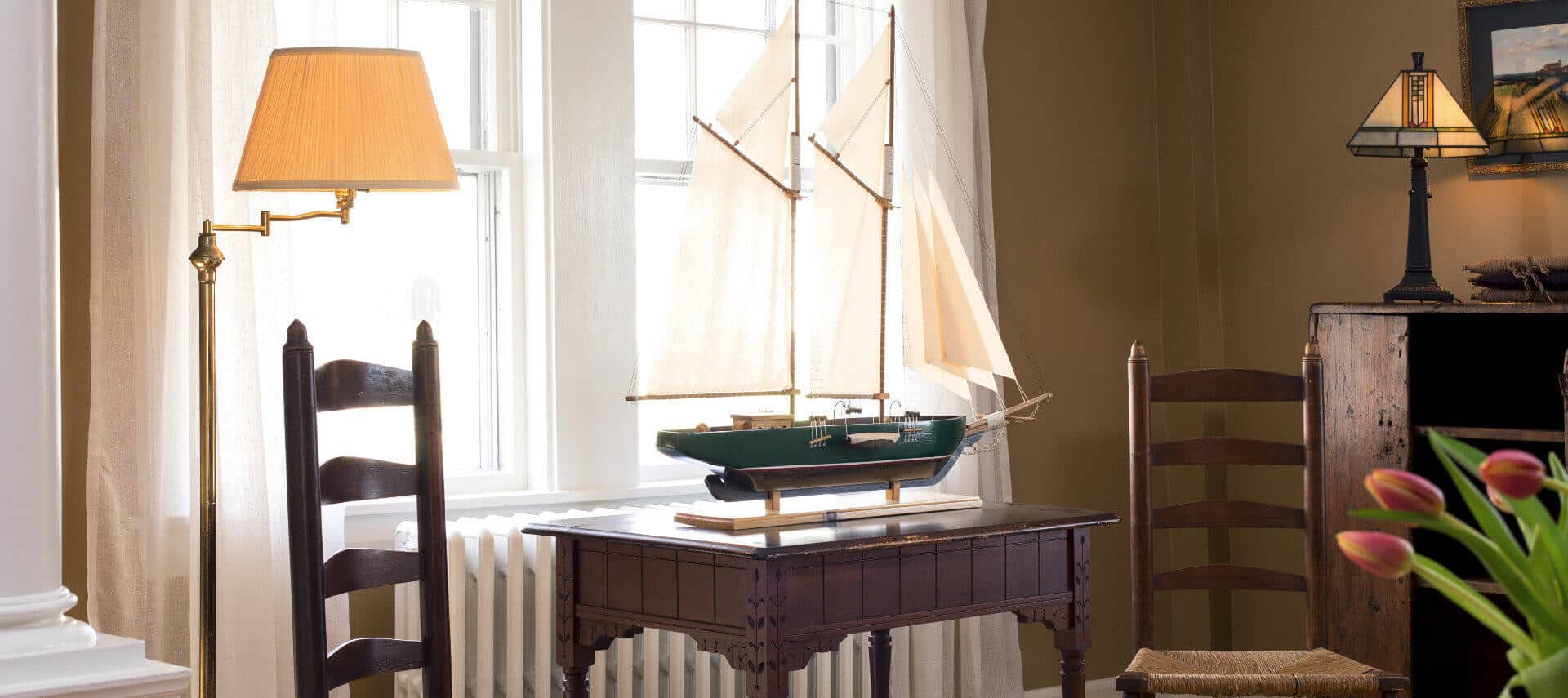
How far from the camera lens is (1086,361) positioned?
13.7 feet

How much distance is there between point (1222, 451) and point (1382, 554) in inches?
87.8

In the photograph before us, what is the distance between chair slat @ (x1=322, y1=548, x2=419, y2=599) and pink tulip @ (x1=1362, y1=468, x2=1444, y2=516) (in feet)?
4.86

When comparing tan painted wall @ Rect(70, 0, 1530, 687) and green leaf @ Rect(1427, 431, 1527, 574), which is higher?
tan painted wall @ Rect(70, 0, 1530, 687)

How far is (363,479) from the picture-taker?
2.09 metres

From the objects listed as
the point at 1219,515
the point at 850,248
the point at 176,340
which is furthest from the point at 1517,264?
the point at 176,340

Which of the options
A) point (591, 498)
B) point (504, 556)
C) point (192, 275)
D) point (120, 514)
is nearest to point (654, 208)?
point (591, 498)

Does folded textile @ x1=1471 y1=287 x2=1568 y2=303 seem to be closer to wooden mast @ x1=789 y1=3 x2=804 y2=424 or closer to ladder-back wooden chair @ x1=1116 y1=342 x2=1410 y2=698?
ladder-back wooden chair @ x1=1116 y1=342 x2=1410 y2=698

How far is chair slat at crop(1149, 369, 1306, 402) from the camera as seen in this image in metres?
3.02

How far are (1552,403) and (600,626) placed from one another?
2222mm

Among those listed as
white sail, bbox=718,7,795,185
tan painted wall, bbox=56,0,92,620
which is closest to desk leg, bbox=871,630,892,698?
white sail, bbox=718,7,795,185

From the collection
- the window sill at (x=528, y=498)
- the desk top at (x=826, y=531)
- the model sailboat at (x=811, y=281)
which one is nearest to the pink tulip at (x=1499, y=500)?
the desk top at (x=826, y=531)

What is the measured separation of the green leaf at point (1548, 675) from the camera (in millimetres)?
888

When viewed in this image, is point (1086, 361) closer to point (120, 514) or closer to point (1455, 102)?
point (1455, 102)

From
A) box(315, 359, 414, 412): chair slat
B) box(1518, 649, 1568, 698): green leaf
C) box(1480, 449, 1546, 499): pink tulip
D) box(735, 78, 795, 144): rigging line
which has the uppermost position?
box(735, 78, 795, 144): rigging line
